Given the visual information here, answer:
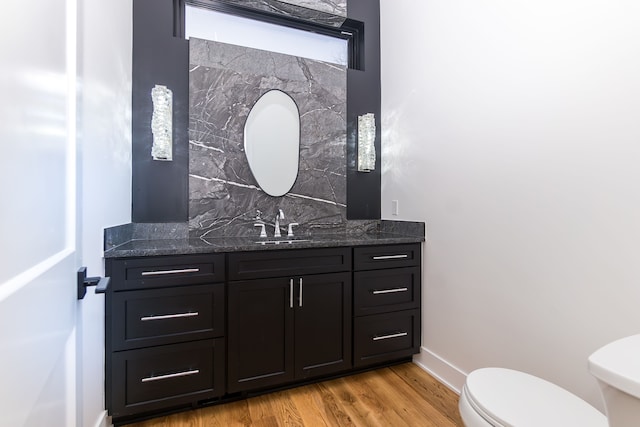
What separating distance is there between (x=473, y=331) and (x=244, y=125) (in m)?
2.06

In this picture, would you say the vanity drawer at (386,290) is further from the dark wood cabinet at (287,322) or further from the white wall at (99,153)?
the white wall at (99,153)

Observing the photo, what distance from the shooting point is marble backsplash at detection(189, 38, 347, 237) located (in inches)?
85.7

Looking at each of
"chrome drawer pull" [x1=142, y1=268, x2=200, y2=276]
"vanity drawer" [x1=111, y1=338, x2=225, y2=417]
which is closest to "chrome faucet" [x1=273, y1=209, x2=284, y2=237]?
"chrome drawer pull" [x1=142, y1=268, x2=200, y2=276]

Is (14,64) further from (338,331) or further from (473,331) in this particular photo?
(473,331)

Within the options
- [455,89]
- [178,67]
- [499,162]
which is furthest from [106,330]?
[455,89]

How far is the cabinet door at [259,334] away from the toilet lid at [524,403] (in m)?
1.02

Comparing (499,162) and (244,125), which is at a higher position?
(244,125)

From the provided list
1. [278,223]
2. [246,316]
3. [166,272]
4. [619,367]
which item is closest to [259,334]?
[246,316]

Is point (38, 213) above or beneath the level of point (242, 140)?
beneath

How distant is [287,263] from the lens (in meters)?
1.87

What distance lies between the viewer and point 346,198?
262cm

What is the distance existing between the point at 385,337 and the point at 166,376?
135cm

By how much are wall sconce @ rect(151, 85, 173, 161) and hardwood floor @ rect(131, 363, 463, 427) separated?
5.08ft

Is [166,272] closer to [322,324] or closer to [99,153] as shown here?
[99,153]
